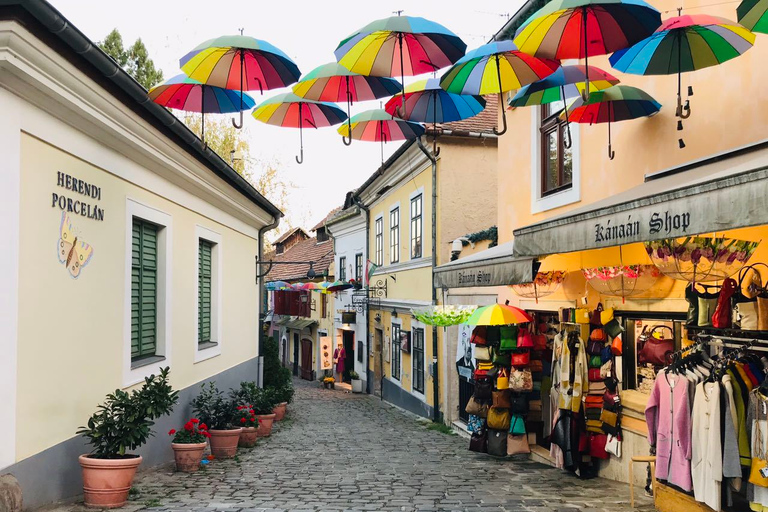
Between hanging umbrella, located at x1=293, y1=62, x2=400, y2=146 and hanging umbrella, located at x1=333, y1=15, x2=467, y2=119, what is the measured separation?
1.64ft

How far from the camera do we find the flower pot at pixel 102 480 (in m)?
5.66

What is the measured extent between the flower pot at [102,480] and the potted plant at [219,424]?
10.7 ft

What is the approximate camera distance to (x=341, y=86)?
7418 mm

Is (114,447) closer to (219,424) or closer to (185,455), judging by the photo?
(185,455)

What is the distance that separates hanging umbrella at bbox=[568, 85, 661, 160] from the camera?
284 inches

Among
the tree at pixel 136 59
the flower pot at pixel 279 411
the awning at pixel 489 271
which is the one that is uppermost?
the tree at pixel 136 59

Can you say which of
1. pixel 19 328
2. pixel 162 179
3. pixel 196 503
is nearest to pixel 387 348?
pixel 162 179

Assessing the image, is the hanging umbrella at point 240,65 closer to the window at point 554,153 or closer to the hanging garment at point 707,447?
the window at point 554,153

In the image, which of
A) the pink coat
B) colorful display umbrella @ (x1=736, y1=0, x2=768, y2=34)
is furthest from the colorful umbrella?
colorful display umbrella @ (x1=736, y1=0, x2=768, y2=34)

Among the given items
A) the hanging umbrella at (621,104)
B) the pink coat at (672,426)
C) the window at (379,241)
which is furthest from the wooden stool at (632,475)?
the window at (379,241)

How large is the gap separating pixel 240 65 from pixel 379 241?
16891mm

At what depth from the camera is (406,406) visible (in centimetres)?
1925

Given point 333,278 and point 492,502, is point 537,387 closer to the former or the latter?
point 492,502

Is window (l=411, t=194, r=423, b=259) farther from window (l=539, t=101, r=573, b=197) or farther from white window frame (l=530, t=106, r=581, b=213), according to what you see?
window (l=539, t=101, r=573, b=197)
